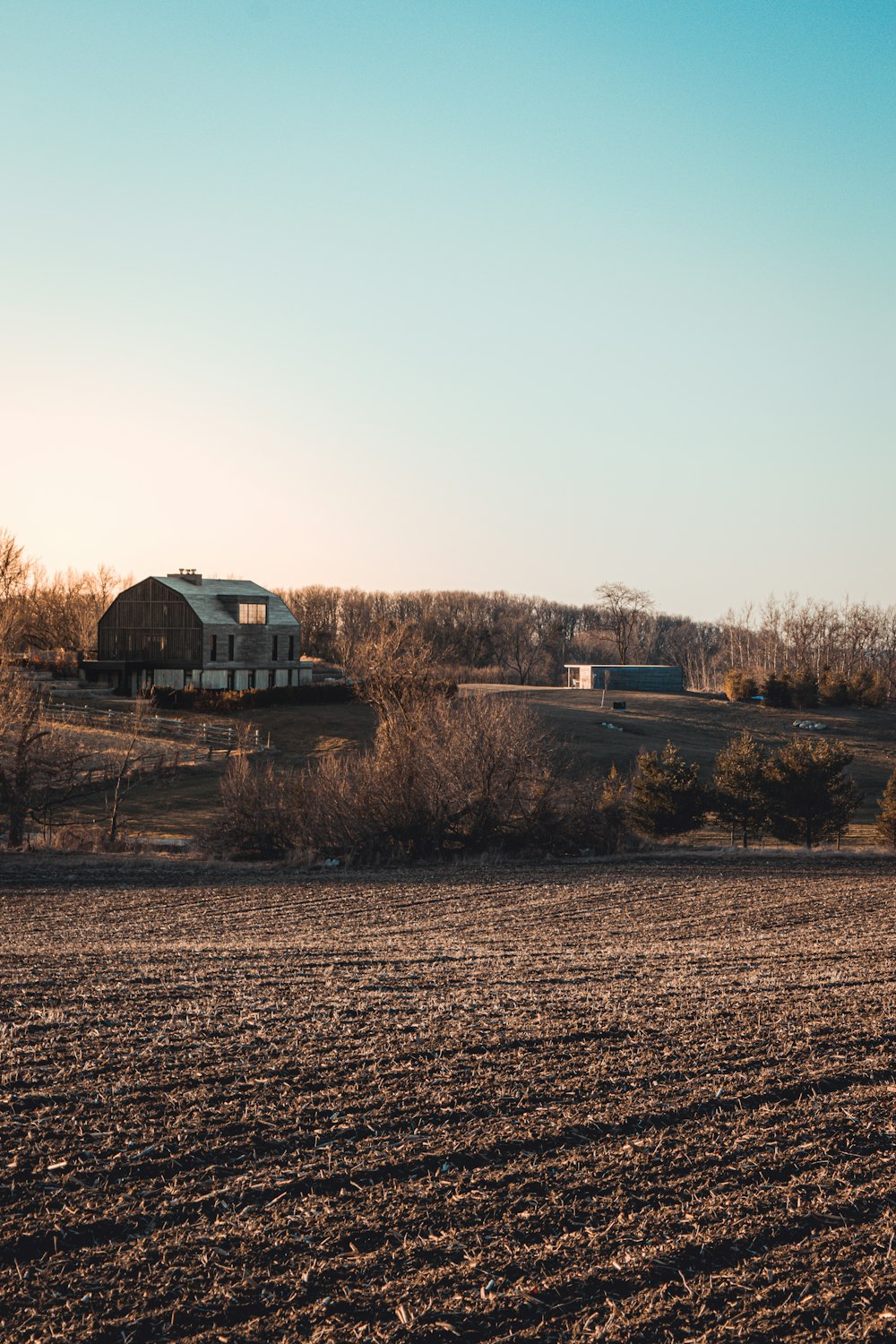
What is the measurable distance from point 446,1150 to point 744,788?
94.1 feet

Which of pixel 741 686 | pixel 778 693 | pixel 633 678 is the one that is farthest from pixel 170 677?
pixel 778 693

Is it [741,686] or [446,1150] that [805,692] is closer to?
[741,686]

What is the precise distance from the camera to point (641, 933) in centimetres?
1733

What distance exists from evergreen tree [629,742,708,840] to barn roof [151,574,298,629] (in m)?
38.7

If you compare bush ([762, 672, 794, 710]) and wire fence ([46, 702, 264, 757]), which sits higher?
bush ([762, 672, 794, 710])

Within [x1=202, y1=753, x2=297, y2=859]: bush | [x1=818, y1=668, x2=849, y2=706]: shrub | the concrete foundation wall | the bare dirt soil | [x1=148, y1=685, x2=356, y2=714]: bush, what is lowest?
[x1=202, y1=753, x2=297, y2=859]: bush

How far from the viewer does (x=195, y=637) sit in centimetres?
6544

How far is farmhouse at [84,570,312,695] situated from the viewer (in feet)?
216

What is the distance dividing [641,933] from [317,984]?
7463mm

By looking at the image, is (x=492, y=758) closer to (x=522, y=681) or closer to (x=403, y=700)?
(x=403, y=700)

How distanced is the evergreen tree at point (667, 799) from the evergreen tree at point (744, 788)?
805 millimetres

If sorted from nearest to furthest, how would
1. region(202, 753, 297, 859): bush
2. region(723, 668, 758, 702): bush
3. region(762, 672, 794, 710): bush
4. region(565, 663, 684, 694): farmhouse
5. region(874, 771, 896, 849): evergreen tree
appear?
region(202, 753, 297, 859): bush
region(874, 771, 896, 849): evergreen tree
region(762, 672, 794, 710): bush
region(723, 668, 758, 702): bush
region(565, 663, 684, 694): farmhouse

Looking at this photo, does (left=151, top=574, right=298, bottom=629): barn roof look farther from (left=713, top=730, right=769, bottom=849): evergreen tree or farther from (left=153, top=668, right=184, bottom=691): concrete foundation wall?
(left=713, top=730, right=769, bottom=849): evergreen tree

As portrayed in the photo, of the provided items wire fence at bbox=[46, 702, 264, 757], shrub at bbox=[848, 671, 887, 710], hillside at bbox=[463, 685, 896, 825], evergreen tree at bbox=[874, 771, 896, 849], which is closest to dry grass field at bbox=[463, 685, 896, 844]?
hillside at bbox=[463, 685, 896, 825]
